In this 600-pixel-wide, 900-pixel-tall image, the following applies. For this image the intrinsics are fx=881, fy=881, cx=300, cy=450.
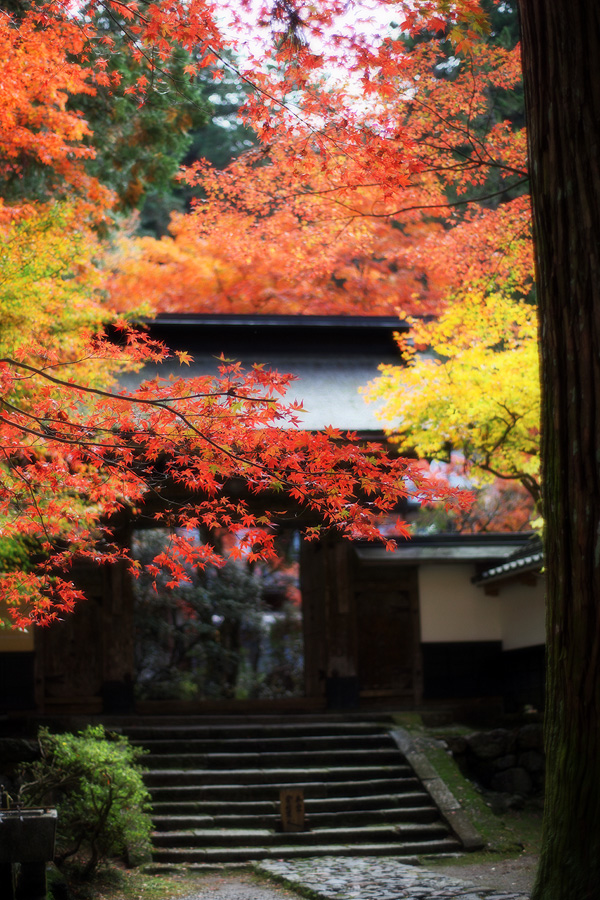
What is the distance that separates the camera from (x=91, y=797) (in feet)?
25.5

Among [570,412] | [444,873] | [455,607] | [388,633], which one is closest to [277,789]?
[444,873]

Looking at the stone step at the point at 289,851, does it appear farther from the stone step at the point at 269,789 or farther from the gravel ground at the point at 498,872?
the stone step at the point at 269,789

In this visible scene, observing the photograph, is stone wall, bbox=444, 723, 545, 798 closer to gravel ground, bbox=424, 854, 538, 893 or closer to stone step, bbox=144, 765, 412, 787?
stone step, bbox=144, 765, 412, 787

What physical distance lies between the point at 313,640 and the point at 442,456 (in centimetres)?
492

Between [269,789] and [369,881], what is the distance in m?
3.14

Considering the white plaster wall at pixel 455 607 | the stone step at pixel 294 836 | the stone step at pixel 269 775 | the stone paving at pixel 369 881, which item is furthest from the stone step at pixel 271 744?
the stone paving at pixel 369 881

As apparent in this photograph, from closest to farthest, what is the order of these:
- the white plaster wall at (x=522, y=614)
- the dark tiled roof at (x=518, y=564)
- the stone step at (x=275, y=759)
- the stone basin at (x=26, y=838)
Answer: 1. the stone basin at (x=26, y=838)
2. the stone step at (x=275, y=759)
3. the dark tiled roof at (x=518, y=564)
4. the white plaster wall at (x=522, y=614)

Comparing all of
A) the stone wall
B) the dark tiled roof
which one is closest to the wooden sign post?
the stone wall

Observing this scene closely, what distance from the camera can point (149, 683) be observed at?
16.8 metres

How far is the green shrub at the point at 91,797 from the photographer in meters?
7.65

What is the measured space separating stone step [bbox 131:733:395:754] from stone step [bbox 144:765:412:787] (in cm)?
47

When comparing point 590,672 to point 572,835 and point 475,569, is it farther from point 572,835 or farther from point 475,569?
point 475,569

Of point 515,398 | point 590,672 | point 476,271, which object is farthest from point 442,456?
point 590,672

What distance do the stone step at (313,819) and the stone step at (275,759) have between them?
3.78 feet
